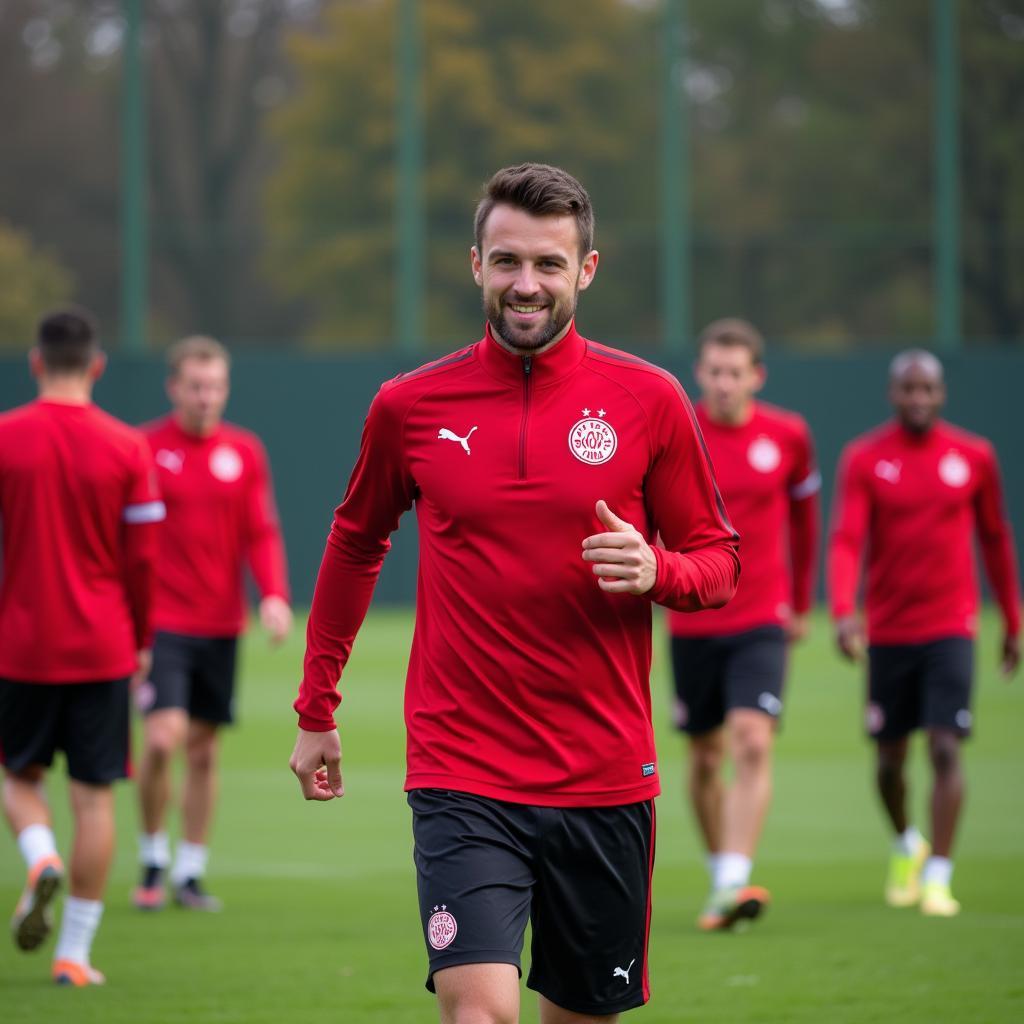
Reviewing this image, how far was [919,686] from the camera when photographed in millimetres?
9133

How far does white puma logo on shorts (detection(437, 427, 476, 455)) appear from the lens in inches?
182

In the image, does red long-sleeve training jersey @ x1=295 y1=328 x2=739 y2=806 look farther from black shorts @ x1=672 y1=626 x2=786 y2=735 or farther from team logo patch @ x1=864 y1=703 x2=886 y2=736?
team logo patch @ x1=864 y1=703 x2=886 y2=736

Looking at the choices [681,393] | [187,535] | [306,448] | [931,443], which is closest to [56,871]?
[187,535]

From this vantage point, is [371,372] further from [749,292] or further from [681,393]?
[681,393]

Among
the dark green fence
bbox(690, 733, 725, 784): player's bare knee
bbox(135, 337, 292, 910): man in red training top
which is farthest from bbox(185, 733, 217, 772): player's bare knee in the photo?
the dark green fence

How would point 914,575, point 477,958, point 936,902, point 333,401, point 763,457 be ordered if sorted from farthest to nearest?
point 333,401 → point 914,575 → point 763,457 → point 936,902 → point 477,958

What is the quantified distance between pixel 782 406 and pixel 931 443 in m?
17.7

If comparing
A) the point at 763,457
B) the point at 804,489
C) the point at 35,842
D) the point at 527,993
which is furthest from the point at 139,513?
the point at 804,489

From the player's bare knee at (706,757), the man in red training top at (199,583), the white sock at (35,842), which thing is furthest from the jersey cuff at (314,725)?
the player's bare knee at (706,757)

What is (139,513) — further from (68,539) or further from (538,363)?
(538,363)

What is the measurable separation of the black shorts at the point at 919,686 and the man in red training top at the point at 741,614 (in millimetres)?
501

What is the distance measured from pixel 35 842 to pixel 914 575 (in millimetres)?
4257

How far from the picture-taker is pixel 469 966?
171 inches

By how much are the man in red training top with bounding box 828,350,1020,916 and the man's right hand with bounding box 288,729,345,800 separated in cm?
456
